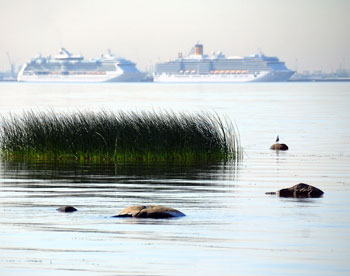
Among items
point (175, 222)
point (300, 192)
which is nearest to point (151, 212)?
point (175, 222)

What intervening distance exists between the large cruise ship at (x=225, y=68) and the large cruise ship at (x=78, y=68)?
10.3m

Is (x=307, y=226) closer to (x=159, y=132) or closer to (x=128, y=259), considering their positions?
(x=128, y=259)

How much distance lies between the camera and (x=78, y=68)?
624 ft

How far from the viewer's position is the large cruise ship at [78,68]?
624 ft

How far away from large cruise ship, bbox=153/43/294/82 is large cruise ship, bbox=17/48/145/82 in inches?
406

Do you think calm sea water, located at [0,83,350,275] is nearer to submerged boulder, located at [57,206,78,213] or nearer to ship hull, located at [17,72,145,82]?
submerged boulder, located at [57,206,78,213]

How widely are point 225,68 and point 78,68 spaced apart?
95.8 ft

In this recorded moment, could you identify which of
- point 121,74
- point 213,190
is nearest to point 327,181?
point 213,190

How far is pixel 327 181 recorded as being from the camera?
61.2ft

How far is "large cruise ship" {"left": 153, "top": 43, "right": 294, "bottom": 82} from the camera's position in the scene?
192m

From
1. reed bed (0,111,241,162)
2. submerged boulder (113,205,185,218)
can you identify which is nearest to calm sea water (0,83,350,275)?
submerged boulder (113,205,185,218)

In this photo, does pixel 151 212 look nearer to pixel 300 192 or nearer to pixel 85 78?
pixel 300 192

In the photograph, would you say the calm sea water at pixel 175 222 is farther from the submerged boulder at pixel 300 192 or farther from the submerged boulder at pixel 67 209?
the submerged boulder at pixel 300 192

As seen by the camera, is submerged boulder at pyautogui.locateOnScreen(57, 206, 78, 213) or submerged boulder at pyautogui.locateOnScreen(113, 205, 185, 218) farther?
submerged boulder at pyautogui.locateOnScreen(57, 206, 78, 213)
